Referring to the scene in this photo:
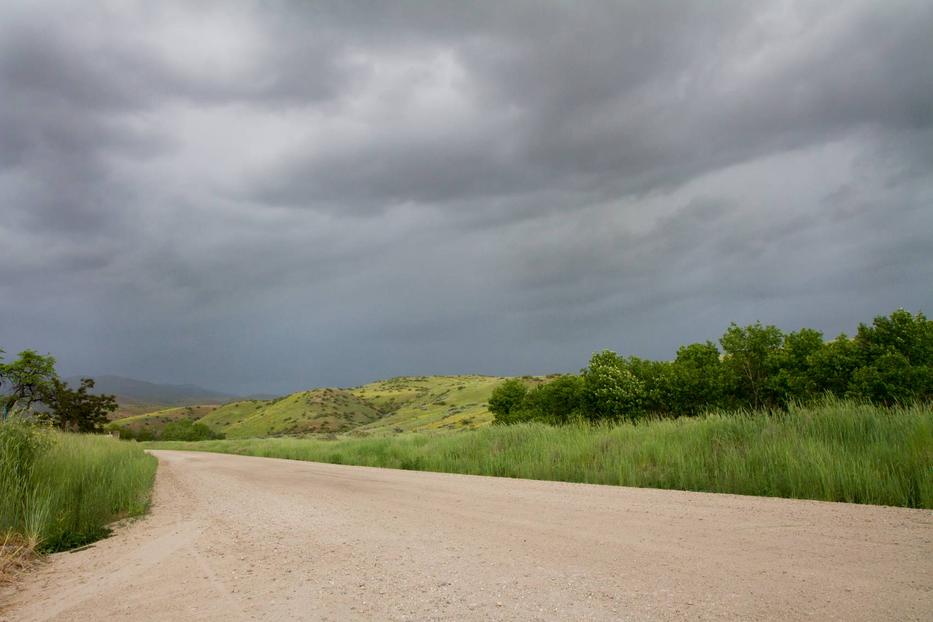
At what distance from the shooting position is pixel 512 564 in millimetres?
6129

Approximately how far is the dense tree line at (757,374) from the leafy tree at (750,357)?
0.07 meters

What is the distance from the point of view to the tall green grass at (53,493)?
824 centimetres

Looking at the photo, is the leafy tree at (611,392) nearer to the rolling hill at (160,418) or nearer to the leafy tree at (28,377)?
the leafy tree at (28,377)

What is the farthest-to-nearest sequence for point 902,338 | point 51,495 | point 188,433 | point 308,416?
point 308,416 → point 188,433 → point 902,338 → point 51,495

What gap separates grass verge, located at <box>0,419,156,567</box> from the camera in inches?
318

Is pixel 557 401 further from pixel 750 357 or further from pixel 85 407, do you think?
pixel 85 407

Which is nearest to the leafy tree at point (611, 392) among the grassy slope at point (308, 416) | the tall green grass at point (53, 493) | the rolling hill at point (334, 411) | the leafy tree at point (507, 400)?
the leafy tree at point (507, 400)

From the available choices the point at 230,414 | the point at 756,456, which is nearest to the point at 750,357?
the point at 756,456

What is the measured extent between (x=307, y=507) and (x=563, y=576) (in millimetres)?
6631

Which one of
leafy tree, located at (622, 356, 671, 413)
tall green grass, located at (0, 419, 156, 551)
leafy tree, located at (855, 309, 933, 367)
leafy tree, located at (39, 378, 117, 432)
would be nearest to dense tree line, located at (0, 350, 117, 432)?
leafy tree, located at (39, 378, 117, 432)

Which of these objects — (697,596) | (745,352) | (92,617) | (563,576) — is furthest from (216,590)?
(745,352)

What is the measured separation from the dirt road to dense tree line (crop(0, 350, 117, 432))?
1009 inches

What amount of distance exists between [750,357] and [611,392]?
42.6 feet

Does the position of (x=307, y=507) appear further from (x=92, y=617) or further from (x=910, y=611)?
(x=910, y=611)
